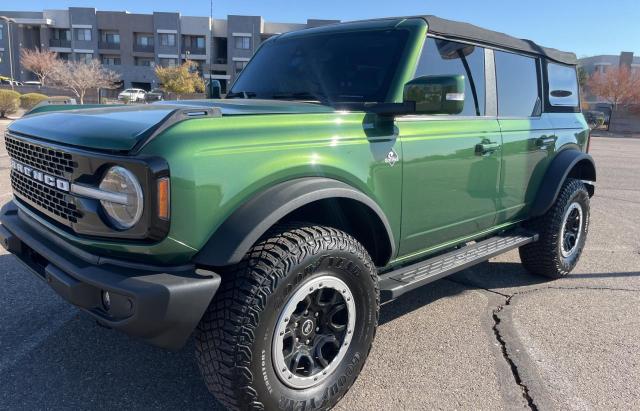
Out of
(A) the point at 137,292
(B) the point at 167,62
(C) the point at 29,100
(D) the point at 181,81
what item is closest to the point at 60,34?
(B) the point at 167,62

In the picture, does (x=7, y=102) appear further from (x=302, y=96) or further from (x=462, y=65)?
(x=462, y=65)

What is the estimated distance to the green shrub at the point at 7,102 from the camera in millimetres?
24047

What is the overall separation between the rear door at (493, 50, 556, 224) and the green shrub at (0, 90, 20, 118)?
25.9 m

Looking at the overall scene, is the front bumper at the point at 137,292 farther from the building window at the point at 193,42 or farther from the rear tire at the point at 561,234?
the building window at the point at 193,42

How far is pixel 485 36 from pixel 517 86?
631 millimetres

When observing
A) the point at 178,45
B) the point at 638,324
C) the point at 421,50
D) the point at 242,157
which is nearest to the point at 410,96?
the point at 421,50

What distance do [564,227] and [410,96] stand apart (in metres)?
2.85

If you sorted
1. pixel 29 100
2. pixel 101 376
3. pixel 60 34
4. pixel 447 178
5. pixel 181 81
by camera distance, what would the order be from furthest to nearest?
1. pixel 60 34
2. pixel 181 81
3. pixel 29 100
4. pixel 447 178
5. pixel 101 376

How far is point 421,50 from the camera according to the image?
3219 mm

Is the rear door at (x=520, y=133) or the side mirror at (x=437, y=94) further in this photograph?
the rear door at (x=520, y=133)

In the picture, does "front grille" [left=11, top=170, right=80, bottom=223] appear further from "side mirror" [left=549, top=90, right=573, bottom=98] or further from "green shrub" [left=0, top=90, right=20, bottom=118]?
"green shrub" [left=0, top=90, right=20, bottom=118]

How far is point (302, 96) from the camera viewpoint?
3.42 meters

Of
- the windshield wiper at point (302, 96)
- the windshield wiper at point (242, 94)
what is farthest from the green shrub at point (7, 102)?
the windshield wiper at point (302, 96)

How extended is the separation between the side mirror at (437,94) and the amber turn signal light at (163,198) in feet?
4.55
